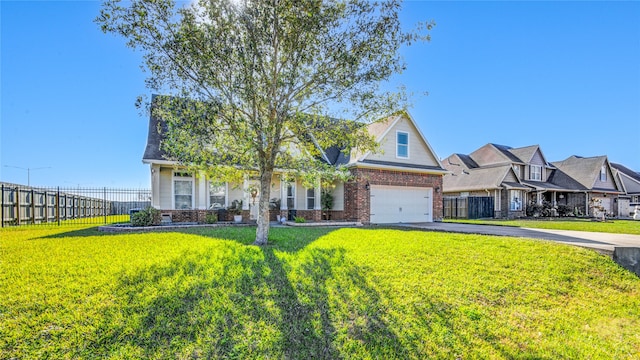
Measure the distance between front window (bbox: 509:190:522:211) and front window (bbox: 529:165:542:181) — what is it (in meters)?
4.75

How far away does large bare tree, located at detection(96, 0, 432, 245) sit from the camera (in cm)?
738

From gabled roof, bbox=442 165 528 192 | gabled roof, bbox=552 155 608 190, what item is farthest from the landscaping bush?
gabled roof, bbox=442 165 528 192

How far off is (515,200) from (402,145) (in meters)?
15.0

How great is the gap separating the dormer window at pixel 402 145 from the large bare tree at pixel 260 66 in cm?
806

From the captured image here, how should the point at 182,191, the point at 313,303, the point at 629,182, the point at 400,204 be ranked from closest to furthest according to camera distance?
1. the point at 313,303
2. the point at 182,191
3. the point at 400,204
4. the point at 629,182

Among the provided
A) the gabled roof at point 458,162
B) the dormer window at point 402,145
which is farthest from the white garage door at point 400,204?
the gabled roof at point 458,162

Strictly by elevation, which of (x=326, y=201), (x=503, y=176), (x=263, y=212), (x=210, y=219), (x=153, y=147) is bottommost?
(x=210, y=219)

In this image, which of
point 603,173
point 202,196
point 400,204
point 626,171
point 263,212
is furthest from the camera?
point 626,171

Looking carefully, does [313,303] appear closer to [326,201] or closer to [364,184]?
[364,184]

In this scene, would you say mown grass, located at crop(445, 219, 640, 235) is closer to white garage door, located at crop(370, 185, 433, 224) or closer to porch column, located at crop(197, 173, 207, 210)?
white garage door, located at crop(370, 185, 433, 224)

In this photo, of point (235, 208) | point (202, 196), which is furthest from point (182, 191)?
point (235, 208)

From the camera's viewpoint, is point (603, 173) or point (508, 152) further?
point (603, 173)

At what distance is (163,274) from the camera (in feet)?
18.2

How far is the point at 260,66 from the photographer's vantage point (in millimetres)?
7887
